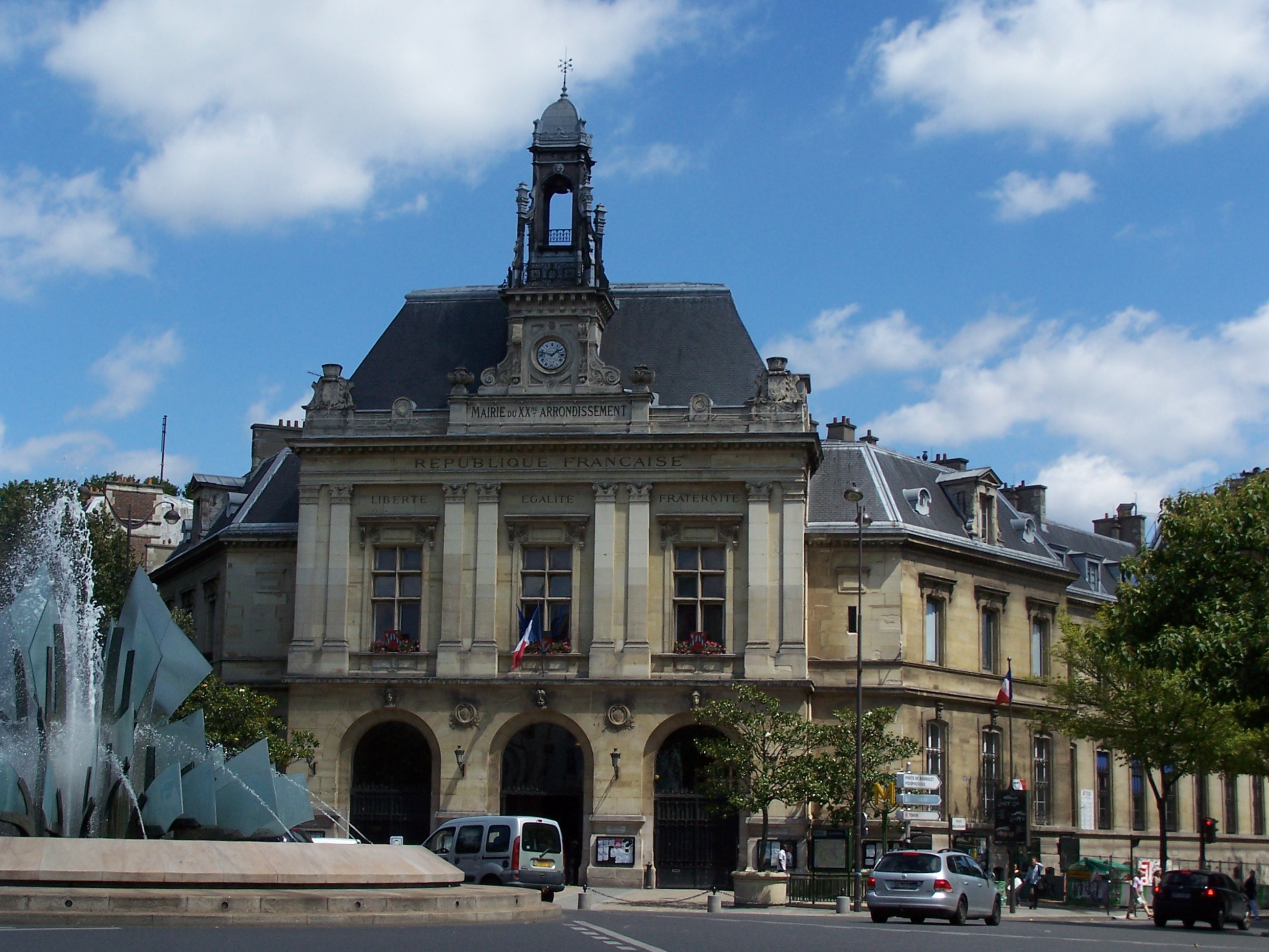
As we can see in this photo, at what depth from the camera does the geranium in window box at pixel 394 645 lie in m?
49.7

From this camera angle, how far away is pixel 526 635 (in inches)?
1906

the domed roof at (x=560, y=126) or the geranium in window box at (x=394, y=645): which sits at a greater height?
the domed roof at (x=560, y=126)

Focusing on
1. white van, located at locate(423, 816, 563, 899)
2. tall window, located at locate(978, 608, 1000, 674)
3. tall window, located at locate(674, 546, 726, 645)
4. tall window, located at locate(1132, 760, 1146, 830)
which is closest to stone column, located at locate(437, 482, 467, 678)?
tall window, located at locate(674, 546, 726, 645)

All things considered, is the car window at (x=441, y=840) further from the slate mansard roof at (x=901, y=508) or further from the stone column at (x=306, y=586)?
the slate mansard roof at (x=901, y=508)

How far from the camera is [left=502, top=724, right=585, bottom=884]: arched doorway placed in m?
49.0

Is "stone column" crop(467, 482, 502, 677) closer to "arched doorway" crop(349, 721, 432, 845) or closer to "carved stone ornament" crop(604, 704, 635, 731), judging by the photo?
"arched doorway" crop(349, 721, 432, 845)

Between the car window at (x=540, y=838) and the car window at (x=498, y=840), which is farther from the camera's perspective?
the car window at (x=540, y=838)

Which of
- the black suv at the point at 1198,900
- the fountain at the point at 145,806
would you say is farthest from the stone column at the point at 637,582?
the fountain at the point at 145,806

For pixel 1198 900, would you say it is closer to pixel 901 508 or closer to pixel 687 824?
pixel 687 824

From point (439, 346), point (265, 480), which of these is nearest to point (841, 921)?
point (439, 346)

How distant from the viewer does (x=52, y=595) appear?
90.0ft

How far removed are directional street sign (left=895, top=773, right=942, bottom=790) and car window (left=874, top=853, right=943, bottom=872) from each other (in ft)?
38.5

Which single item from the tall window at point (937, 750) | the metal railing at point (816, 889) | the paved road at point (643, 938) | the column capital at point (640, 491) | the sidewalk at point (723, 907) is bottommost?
the sidewalk at point (723, 907)

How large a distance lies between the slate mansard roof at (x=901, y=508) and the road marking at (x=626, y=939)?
28057mm
